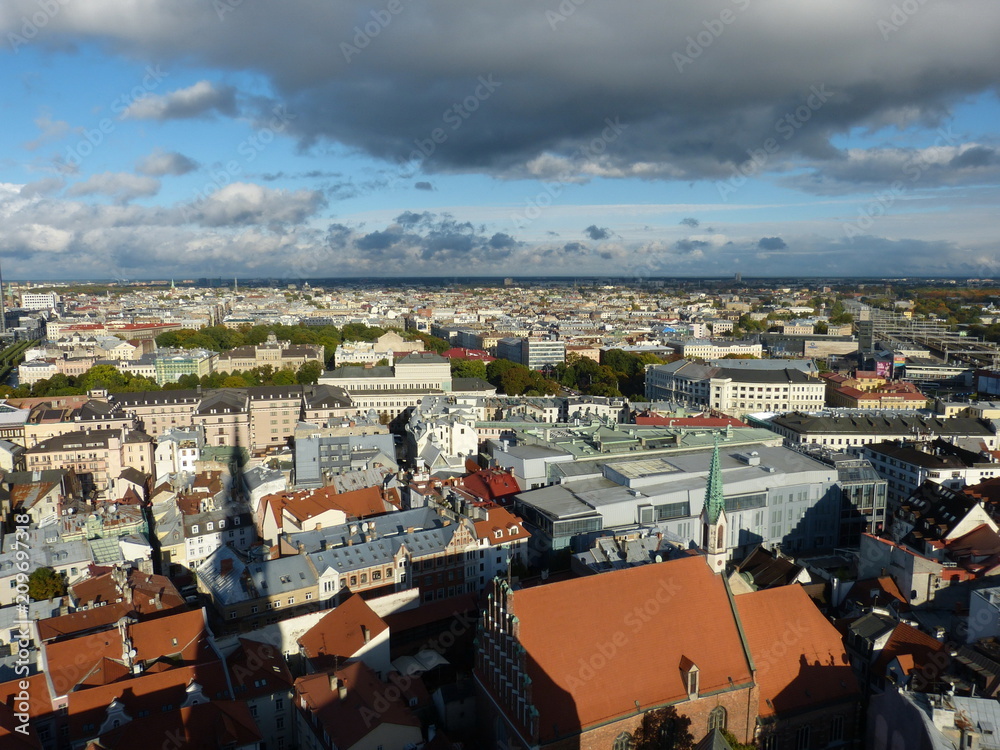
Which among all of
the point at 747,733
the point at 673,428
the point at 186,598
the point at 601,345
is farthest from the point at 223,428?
the point at 601,345

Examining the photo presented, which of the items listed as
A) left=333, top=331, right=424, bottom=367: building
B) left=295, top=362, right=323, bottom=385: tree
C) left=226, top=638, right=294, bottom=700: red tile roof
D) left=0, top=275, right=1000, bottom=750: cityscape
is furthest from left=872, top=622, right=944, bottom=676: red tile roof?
left=333, top=331, right=424, bottom=367: building

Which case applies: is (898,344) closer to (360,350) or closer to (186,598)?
(360,350)

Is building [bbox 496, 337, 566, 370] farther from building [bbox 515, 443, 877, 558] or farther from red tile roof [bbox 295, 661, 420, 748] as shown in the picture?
red tile roof [bbox 295, 661, 420, 748]

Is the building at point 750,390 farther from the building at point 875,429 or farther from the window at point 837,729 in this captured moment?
the window at point 837,729

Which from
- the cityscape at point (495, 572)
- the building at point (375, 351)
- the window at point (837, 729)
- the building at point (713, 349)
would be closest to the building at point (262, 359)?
the building at point (375, 351)

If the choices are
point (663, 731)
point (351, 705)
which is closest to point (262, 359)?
point (351, 705)

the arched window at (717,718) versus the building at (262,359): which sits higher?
the building at (262,359)
